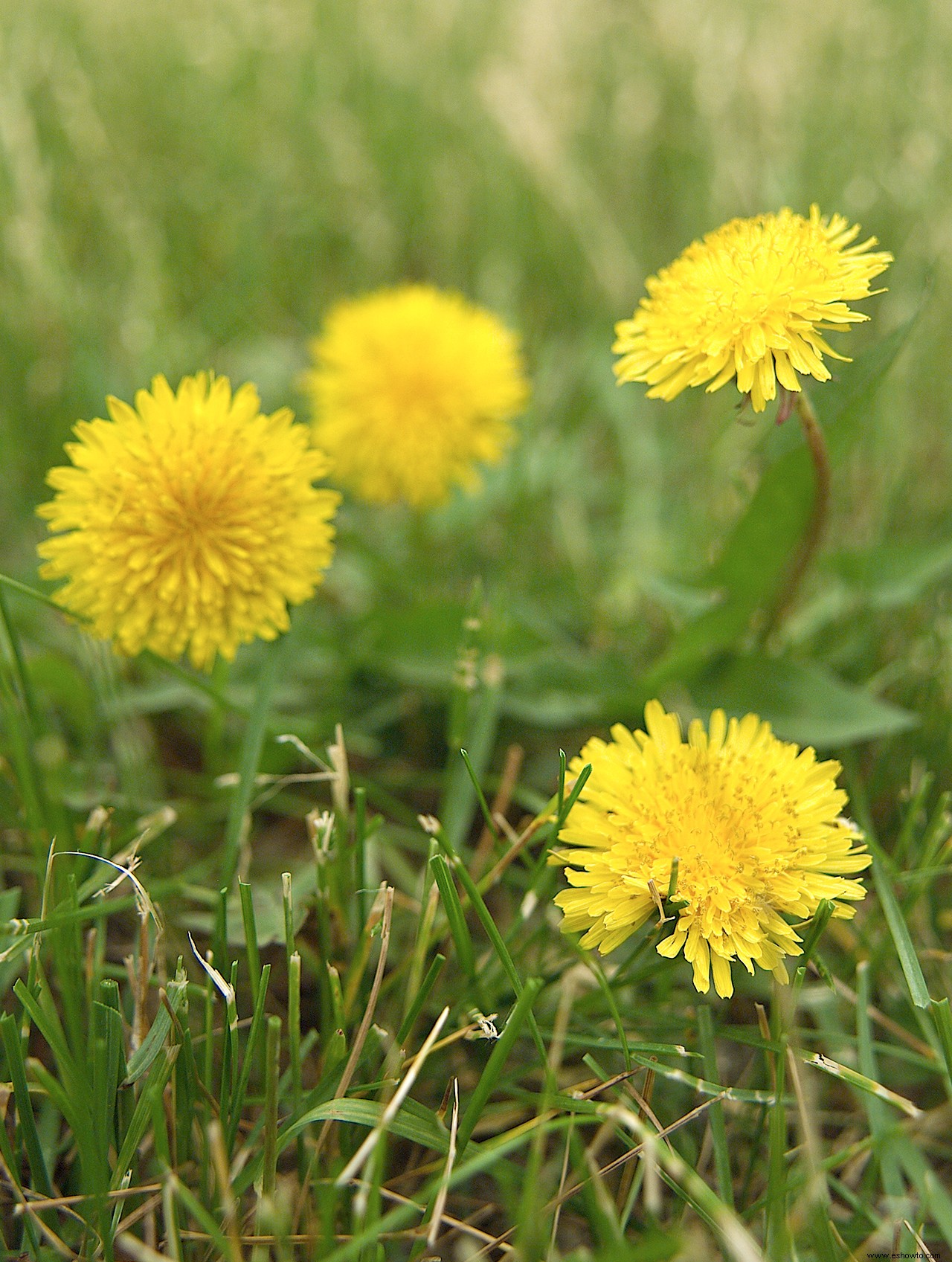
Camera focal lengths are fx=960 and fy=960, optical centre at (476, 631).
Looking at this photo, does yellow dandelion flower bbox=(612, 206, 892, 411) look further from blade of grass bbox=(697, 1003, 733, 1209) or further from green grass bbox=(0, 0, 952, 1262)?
blade of grass bbox=(697, 1003, 733, 1209)

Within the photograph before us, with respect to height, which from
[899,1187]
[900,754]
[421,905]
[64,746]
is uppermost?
[64,746]

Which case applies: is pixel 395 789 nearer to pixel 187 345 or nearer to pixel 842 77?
pixel 187 345

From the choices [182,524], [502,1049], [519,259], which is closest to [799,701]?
[502,1049]

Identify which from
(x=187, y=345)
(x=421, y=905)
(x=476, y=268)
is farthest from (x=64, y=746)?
(x=476, y=268)

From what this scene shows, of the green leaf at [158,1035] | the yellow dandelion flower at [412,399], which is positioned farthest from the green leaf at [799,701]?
the green leaf at [158,1035]

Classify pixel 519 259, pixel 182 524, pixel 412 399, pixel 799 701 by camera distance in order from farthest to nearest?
pixel 519 259, pixel 412 399, pixel 799 701, pixel 182 524

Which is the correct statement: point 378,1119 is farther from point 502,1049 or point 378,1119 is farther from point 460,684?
point 460,684

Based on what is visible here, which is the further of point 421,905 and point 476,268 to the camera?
point 476,268

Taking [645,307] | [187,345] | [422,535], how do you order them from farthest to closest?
[187,345] → [422,535] → [645,307]
